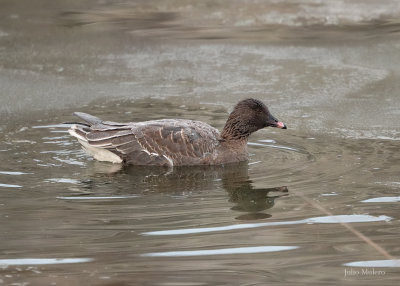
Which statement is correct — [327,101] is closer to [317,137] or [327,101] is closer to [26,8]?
[317,137]

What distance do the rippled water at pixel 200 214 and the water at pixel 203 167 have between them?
2 cm

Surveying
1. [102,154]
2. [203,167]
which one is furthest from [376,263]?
[102,154]

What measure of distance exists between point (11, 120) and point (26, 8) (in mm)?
6209

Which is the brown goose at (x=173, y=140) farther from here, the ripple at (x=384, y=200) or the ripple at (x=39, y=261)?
the ripple at (x=39, y=261)

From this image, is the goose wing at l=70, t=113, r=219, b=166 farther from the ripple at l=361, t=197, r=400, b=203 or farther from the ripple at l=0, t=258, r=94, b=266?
the ripple at l=0, t=258, r=94, b=266

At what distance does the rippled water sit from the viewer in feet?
17.6

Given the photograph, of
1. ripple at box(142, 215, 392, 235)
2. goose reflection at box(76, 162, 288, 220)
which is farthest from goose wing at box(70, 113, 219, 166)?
ripple at box(142, 215, 392, 235)

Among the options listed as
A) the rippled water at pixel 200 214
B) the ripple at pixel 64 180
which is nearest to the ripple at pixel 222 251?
the rippled water at pixel 200 214

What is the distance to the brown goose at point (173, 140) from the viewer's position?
29.6 ft

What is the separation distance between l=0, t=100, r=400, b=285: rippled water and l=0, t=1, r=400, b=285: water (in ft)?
0.07

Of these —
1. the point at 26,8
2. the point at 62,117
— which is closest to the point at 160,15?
the point at 26,8

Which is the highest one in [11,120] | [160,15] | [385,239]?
[160,15]

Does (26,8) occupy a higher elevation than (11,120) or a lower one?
higher

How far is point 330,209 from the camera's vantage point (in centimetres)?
680
